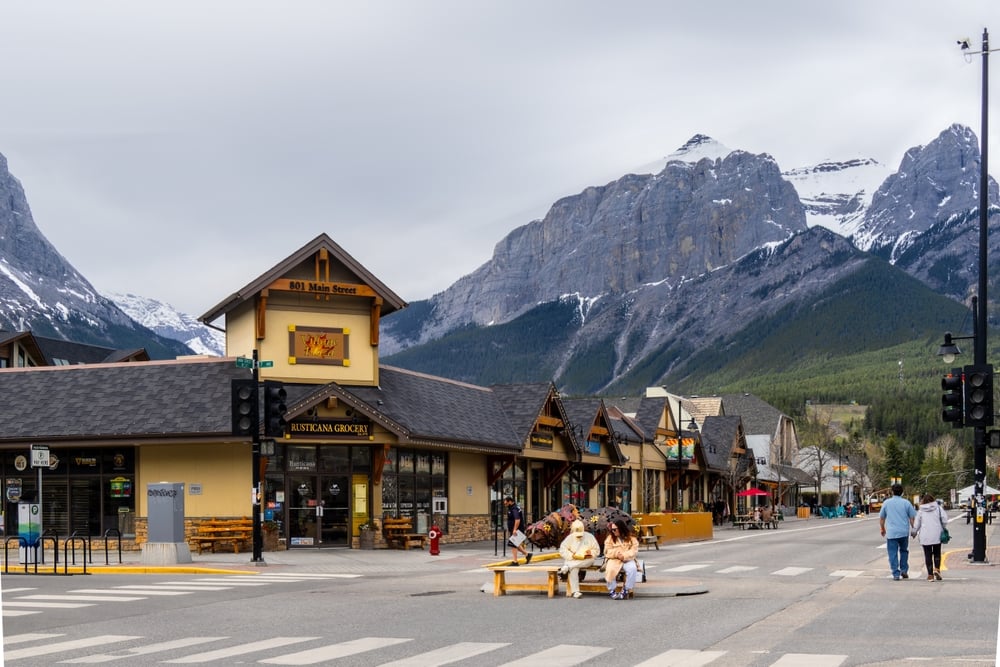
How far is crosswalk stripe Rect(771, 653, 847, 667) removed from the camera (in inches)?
516

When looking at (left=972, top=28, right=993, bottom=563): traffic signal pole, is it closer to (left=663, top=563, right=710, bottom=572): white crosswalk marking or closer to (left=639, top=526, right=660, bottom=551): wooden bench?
(left=663, top=563, right=710, bottom=572): white crosswalk marking

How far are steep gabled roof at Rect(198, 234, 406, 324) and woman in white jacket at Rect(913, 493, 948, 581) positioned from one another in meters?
20.3

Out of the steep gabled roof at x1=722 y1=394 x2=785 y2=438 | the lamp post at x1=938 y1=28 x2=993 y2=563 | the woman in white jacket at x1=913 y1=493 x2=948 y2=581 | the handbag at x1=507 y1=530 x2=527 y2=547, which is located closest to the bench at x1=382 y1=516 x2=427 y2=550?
the handbag at x1=507 y1=530 x2=527 y2=547

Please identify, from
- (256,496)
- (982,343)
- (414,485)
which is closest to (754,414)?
(414,485)

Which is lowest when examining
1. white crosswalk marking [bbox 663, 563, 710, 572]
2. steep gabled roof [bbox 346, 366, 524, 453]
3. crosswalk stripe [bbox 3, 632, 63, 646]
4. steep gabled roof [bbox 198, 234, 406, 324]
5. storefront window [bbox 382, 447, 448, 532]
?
white crosswalk marking [bbox 663, 563, 710, 572]

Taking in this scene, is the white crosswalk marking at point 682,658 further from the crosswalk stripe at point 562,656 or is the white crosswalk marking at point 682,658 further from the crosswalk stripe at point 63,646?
the crosswalk stripe at point 63,646

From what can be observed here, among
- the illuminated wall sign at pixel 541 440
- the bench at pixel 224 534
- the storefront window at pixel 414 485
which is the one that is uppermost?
the illuminated wall sign at pixel 541 440

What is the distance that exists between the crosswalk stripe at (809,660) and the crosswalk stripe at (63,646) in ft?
24.9

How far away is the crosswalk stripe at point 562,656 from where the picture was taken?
44.0ft

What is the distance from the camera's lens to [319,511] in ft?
127

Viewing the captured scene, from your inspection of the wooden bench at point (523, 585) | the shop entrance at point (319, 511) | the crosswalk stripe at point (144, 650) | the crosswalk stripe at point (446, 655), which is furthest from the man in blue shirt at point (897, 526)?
the shop entrance at point (319, 511)

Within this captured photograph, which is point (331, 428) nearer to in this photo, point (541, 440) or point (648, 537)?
point (648, 537)

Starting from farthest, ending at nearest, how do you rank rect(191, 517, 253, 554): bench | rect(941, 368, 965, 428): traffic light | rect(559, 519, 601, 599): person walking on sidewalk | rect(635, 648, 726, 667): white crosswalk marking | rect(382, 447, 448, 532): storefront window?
rect(382, 447, 448, 532): storefront window, rect(191, 517, 253, 554): bench, rect(941, 368, 965, 428): traffic light, rect(559, 519, 601, 599): person walking on sidewalk, rect(635, 648, 726, 667): white crosswalk marking

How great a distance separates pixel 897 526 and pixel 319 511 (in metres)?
19.3
